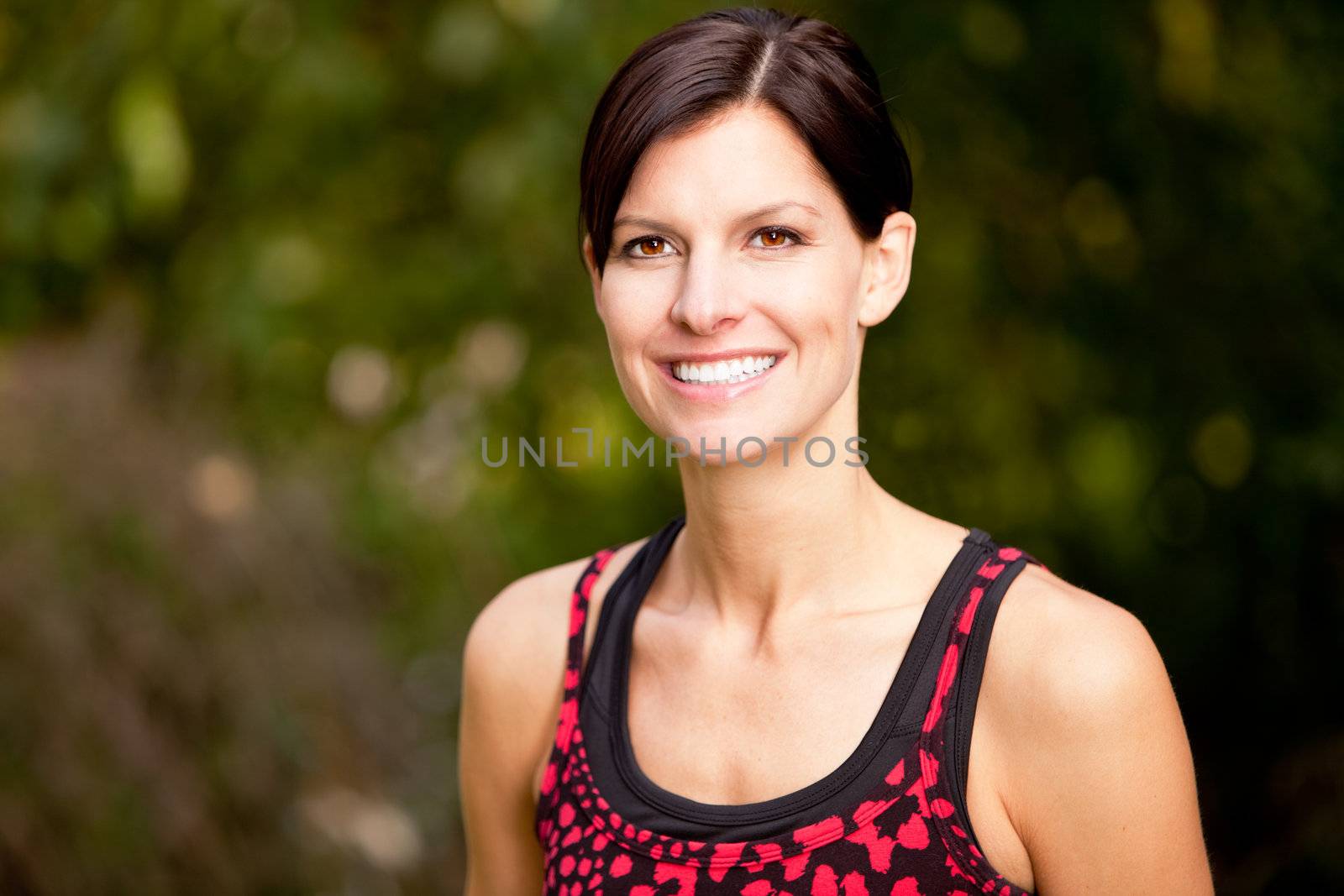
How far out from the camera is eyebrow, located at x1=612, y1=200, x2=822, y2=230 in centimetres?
143

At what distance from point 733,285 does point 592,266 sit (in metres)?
0.25

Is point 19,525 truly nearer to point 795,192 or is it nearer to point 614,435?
point 614,435

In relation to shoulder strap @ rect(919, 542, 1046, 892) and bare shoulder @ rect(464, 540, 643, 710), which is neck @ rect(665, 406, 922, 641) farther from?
bare shoulder @ rect(464, 540, 643, 710)

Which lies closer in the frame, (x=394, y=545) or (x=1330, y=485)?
(x=1330, y=485)

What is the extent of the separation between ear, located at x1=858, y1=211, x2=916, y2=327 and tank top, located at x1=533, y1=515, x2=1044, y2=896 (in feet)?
0.93

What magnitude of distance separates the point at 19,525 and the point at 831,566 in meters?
2.42

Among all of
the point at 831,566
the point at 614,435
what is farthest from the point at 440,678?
the point at 831,566

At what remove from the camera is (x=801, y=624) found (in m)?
1.58

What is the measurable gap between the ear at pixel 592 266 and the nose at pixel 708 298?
0.17 meters

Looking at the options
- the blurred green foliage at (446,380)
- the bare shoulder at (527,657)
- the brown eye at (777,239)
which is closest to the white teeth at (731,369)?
the brown eye at (777,239)

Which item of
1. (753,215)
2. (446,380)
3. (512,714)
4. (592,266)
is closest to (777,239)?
(753,215)

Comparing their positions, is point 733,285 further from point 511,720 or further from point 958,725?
point 511,720

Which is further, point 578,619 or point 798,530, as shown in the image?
point 578,619

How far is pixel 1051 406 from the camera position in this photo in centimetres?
307
